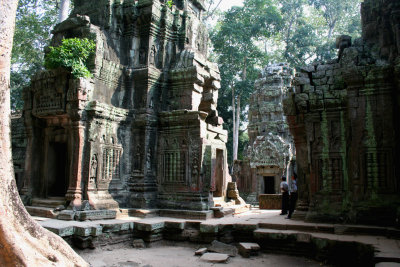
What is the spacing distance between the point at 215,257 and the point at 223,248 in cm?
54

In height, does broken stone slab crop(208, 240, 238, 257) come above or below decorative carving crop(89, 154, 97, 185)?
below

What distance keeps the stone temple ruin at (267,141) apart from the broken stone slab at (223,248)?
45.5ft

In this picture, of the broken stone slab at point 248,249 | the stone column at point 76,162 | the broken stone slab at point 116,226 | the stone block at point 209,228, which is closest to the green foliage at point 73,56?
the stone column at point 76,162

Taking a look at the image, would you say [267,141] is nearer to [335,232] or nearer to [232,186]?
[232,186]

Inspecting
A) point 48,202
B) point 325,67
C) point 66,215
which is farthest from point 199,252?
point 325,67

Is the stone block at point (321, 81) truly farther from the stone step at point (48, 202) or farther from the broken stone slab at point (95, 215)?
the stone step at point (48, 202)

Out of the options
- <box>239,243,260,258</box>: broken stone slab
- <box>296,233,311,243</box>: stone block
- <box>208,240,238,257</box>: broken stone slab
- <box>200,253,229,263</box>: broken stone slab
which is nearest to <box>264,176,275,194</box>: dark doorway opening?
<box>208,240,238,257</box>: broken stone slab

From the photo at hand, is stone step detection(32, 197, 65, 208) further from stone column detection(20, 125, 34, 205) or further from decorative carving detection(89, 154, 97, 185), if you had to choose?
decorative carving detection(89, 154, 97, 185)

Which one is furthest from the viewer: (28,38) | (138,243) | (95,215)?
(28,38)

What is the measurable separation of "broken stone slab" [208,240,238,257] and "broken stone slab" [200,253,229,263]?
307 millimetres

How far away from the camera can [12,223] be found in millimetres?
3143

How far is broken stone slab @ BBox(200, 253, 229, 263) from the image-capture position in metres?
5.89

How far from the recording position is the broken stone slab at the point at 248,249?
628 cm

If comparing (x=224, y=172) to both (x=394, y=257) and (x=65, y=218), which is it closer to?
(x=65, y=218)
